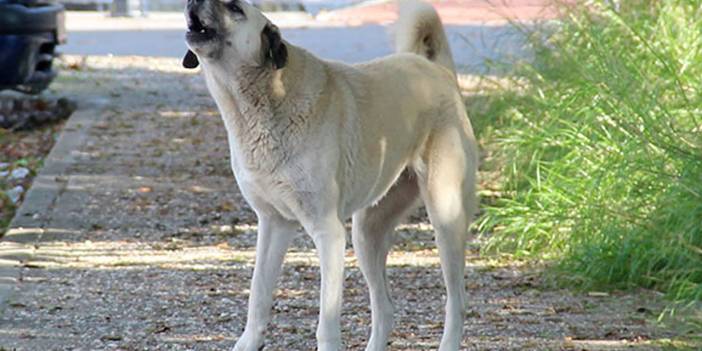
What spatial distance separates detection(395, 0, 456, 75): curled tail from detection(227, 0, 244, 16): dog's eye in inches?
56.0

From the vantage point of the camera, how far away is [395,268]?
8617 mm

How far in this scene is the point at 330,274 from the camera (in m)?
6.09

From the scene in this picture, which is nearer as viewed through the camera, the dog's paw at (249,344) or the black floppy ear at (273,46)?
the black floppy ear at (273,46)

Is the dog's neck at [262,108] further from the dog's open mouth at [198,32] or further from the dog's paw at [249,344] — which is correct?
the dog's paw at [249,344]

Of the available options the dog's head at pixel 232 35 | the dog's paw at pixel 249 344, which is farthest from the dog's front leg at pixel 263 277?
the dog's head at pixel 232 35

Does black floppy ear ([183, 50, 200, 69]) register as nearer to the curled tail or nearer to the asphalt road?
the curled tail

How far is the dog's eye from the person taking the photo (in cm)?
591

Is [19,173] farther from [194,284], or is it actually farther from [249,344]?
[249,344]

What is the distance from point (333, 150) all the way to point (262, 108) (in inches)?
12.9

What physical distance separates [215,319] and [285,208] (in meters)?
1.49

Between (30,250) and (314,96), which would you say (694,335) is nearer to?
(314,96)

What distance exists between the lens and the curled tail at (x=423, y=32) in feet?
23.5

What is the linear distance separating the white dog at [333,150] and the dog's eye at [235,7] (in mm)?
16

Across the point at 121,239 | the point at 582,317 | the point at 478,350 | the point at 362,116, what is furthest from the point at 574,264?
the point at 121,239
